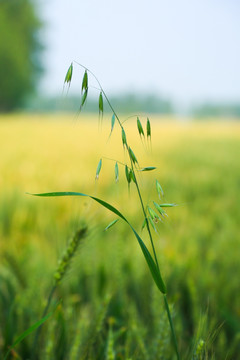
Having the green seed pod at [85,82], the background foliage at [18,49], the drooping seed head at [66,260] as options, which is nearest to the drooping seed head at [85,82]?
the green seed pod at [85,82]

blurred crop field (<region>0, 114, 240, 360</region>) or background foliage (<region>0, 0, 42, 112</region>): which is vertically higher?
background foliage (<region>0, 0, 42, 112</region>)

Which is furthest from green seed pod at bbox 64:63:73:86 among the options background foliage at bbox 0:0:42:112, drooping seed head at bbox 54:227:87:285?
background foliage at bbox 0:0:42:112

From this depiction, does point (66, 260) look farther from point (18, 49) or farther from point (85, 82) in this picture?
point (18, 49)

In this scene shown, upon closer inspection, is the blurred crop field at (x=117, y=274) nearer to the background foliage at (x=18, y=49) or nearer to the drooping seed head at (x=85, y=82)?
the drooping seed head at (x=85, y=82)

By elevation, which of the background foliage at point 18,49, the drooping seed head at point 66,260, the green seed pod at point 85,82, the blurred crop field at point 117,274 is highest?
the background foliage at point 18,49

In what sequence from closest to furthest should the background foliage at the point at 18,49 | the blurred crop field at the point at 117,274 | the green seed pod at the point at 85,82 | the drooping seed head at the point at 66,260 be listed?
the green seed pod at the point at 85,82
the drooping seed head at the point at 66,260
the blurred crop field at the point at 117,274
the background foliage at the point at 18,49

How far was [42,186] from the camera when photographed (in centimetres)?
227

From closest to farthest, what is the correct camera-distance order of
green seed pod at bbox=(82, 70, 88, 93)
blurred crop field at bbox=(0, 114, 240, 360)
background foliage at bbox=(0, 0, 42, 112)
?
green seed pod at bbox=(82, 70, 88, 93) → blurred crop field at bbox=(0, 114, 240, 360) → background foliage at bbox=(0, 0, 42, 112)

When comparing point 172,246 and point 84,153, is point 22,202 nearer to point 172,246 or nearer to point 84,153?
point 172,246

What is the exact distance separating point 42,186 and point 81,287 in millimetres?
1389

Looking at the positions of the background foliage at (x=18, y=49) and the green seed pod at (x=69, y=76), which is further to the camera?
the background foliage at (x=18, y=49)

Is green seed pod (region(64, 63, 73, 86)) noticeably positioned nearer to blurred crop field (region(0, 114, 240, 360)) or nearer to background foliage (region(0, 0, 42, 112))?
blurred crop field (region(0, 114, 240, 360))

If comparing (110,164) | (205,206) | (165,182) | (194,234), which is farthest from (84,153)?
(194,234)

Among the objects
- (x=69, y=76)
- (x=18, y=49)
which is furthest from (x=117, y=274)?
(x=18, y=49)
